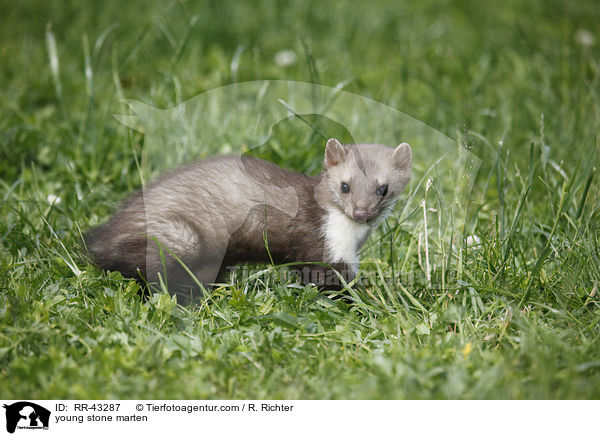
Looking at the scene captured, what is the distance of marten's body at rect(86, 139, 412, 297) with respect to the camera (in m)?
3.47

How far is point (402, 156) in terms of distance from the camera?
3.49 metres

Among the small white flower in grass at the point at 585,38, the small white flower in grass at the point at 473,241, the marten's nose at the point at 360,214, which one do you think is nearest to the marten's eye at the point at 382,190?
the marten's nose at the point at 360,214

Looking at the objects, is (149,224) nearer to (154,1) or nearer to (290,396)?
(290,396)

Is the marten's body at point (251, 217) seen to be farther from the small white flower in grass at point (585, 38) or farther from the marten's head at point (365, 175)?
the small white flower in grass at point (585, 38)

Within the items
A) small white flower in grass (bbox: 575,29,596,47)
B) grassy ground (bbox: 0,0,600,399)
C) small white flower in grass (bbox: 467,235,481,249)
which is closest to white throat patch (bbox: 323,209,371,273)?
grassy ground (bbox: 0,0,600,399)

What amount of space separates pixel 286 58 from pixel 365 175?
3.98 m

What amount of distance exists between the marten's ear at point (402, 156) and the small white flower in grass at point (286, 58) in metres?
3.83

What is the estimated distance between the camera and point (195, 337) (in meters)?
3.15

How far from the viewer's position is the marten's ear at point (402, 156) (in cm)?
346
